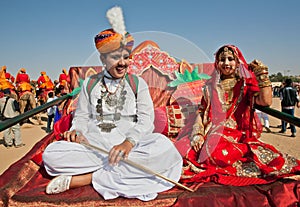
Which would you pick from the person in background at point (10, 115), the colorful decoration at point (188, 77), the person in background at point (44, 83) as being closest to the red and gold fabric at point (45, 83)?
the person in background at point (44, 83)

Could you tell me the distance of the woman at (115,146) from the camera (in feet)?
6.20

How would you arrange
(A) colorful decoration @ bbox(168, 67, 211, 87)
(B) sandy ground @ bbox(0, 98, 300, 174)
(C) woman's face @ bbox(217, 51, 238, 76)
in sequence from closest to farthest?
1. (C) woman's face @ bbox(217, 51, 238, 76)
2. (A) colorful decoration @ bbox(168, 67, 211, 87)
3. (B) sandy ground @ bbox(0, 98, 300, 174)

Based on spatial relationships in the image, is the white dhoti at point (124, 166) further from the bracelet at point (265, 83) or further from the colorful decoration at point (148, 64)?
the colorful decoration at point (148, 64)

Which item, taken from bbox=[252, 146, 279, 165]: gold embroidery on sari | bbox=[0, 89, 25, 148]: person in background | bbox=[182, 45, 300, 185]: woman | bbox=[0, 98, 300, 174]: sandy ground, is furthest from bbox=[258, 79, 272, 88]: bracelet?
bbox=[0, 89, 25, 148]: person in background

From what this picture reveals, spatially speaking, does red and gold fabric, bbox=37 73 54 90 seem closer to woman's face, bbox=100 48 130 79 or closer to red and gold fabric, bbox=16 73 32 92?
red and gold fabric, bbox=16 73 32 92

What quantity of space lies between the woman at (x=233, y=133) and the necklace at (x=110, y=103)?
80 centimetres

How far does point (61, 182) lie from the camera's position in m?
2.01

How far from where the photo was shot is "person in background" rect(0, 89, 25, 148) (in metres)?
5.76

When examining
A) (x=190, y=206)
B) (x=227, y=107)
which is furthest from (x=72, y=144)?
(x=227, y=107)

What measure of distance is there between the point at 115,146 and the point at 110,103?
13.8 inches

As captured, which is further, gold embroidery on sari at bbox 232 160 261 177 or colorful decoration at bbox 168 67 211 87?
colorful decoration at bbox 168 67 211 87

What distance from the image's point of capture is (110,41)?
1.70m

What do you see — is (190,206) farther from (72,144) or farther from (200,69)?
(200,69)

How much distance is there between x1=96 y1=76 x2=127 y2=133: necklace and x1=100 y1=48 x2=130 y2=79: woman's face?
92 mm
